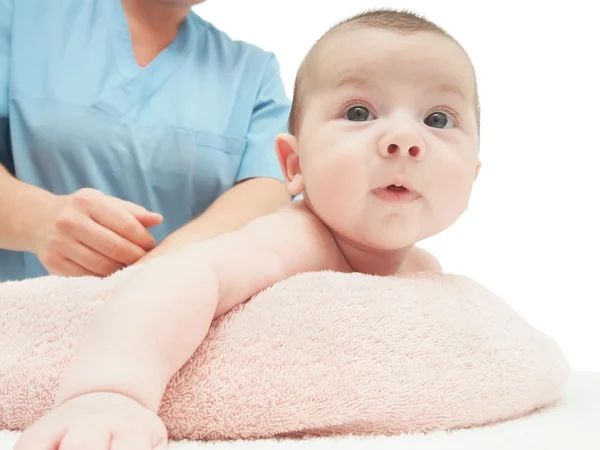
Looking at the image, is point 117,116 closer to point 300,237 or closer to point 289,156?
point 289,156

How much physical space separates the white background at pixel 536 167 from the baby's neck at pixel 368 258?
80 centimetres

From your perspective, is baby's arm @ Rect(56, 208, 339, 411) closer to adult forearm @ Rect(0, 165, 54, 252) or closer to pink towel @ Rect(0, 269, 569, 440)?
pink towel @ Rect(0, 269, 569, 440)

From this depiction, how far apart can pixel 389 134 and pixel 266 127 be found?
2.09ft

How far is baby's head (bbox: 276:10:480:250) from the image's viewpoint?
2.24 ft

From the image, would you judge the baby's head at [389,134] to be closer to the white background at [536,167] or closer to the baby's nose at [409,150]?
the baby's nose at [409,150]

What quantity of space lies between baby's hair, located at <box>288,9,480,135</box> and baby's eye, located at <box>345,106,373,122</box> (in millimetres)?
98

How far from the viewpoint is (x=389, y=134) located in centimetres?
67

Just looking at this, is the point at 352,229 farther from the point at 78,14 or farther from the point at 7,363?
the point at 78,14

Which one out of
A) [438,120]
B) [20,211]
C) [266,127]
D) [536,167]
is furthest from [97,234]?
[536,167]

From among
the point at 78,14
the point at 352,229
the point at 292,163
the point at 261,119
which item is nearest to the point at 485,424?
the point at 352,229

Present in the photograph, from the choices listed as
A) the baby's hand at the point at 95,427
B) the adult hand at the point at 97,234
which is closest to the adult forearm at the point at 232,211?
the adult hand at the point at 97,234

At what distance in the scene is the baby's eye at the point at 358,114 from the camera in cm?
72

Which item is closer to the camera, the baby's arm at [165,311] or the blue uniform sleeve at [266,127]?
the baby's arm at [165,311]

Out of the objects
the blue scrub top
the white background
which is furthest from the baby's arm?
the white background
